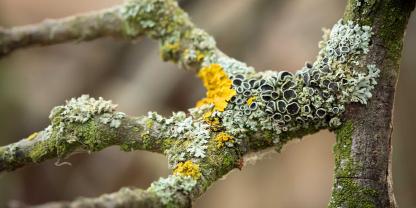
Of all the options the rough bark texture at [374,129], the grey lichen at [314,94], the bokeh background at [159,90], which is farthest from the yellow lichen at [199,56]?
the bokeh background at [159,90]

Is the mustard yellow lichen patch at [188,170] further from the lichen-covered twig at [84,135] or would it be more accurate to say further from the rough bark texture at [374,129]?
the rough bark texture at [374,129]

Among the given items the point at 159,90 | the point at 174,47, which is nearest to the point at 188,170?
the point at 174,47

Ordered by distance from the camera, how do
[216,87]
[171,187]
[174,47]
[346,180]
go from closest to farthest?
1. [171,187]
2. [346,180]
3. [216,87]
4. [174,47]

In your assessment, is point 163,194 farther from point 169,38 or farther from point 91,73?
point 91,73

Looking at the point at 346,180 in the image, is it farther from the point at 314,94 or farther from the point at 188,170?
the point at 188,170

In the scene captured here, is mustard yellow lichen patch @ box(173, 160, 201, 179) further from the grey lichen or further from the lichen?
the lichen

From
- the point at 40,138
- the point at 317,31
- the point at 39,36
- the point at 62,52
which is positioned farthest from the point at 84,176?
the point at 40,138
